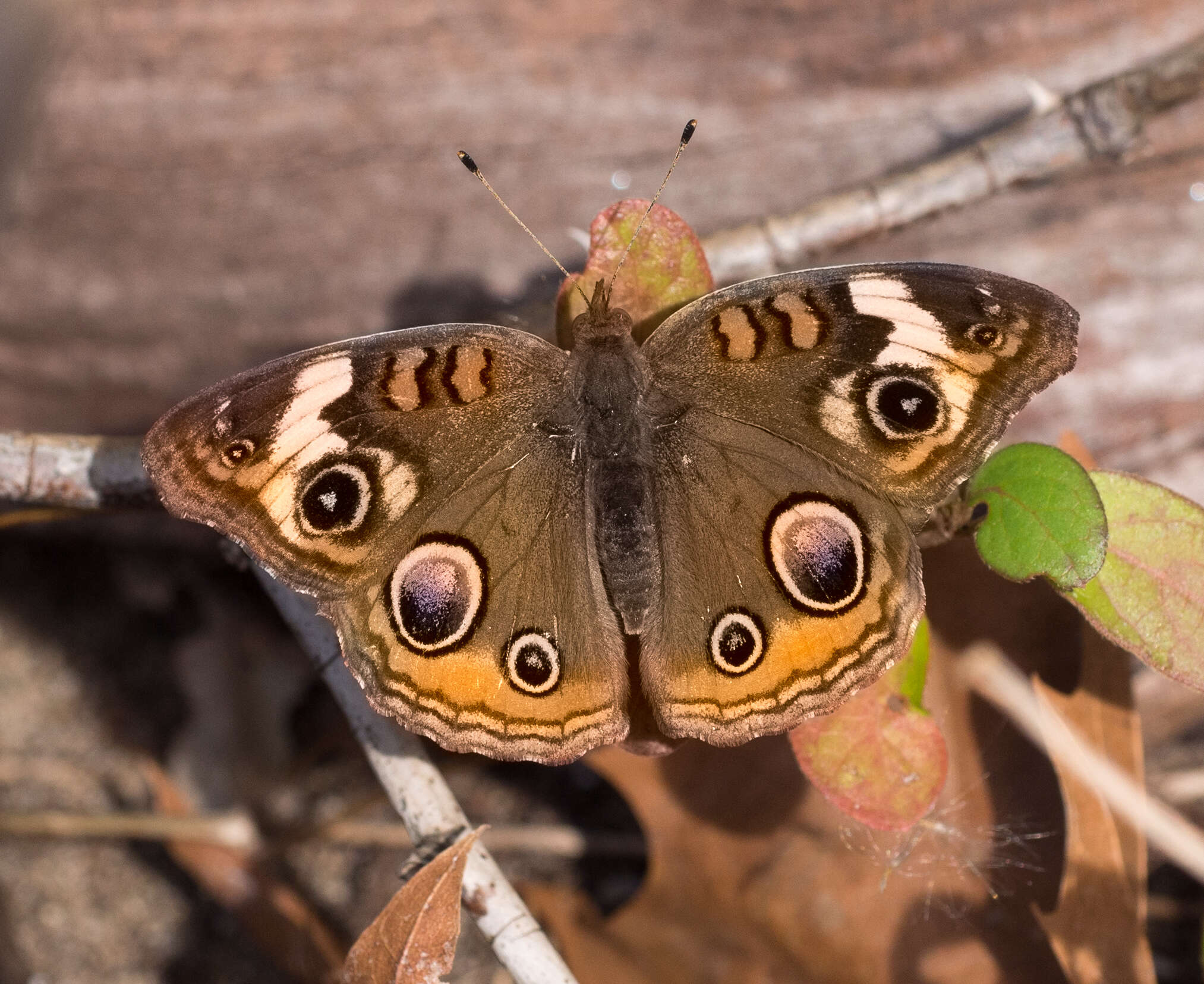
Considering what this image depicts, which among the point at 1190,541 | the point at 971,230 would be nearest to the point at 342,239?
the point at 971,230

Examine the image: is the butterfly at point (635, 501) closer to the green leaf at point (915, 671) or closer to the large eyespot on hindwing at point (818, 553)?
the large eyespot on hindwing at point (818, 553)

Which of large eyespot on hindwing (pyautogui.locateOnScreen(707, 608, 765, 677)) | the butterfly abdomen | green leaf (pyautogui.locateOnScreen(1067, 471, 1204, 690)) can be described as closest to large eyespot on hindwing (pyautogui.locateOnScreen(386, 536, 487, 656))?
the butterfly abdomen

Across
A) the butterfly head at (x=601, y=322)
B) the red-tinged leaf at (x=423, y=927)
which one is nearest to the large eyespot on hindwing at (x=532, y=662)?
the red-tinged leaf at (x=423, y=927)

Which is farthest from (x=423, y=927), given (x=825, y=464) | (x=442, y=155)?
(x=442, y=155)

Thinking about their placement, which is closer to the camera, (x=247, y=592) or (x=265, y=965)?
(x=265, y=965)

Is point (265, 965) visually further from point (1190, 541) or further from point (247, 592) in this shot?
point (1190, 541)

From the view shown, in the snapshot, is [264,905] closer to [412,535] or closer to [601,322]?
[412,535]
